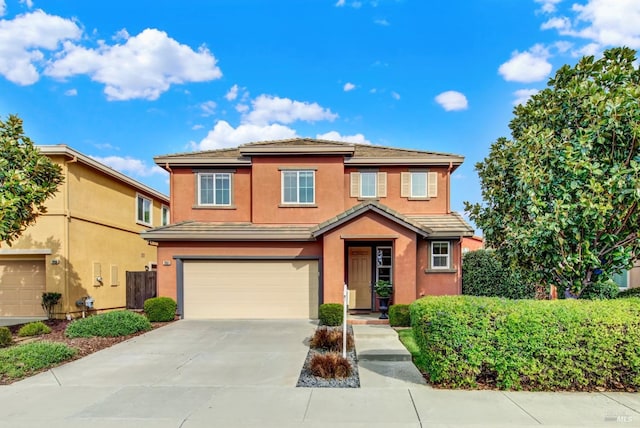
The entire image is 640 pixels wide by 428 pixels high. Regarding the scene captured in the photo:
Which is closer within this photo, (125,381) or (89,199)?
(125,381)

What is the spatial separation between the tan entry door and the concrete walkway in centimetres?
613

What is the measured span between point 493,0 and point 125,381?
13.9m

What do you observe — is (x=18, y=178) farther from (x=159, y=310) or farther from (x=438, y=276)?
(x=438, y=276)

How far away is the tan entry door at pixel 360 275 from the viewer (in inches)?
571

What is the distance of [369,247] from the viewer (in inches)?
569

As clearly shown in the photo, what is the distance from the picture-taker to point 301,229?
14023 millimetres

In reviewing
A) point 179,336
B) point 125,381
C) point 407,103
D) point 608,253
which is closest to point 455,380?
point 608,253

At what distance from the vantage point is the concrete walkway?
16.5 ft

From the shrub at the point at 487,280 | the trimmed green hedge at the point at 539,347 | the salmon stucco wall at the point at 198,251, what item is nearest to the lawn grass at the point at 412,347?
the trimmed green hedge at the point at 539,347

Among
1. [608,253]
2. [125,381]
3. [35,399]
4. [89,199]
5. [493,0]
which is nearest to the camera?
[35,399]

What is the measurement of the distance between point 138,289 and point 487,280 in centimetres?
1551

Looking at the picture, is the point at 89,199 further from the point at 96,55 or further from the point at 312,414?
the point at 312,414

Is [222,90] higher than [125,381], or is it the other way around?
[222,90]

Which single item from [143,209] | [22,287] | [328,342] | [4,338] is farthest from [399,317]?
[143,209]
